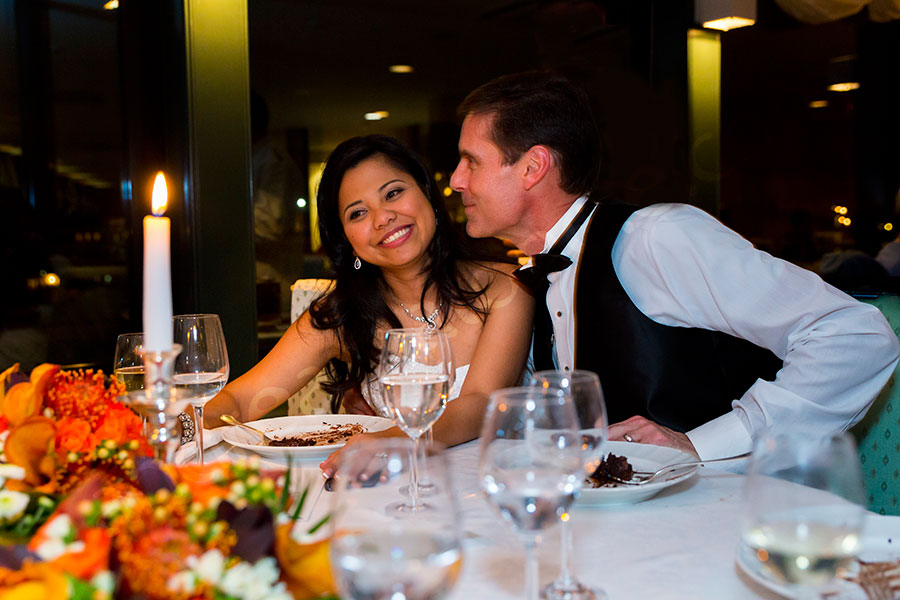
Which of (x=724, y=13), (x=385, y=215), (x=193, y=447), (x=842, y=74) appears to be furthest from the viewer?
(x=842, y=74)

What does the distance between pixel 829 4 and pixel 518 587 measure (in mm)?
5867

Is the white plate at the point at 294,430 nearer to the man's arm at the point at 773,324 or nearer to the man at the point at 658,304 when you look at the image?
the man at the point at 658,304

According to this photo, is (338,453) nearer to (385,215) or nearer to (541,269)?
(541,269)

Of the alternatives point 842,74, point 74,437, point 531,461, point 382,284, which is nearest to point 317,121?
point 382,284

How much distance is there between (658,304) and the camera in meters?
1.96

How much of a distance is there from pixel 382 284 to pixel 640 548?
66.1 inches

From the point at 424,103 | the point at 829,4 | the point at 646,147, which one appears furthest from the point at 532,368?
the point at 829,4

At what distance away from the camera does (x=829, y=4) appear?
5.70 metres

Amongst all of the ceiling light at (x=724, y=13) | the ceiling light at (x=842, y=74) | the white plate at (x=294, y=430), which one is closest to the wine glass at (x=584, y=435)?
the white plate at (x=294, y=430)

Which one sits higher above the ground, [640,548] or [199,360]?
[199,360]

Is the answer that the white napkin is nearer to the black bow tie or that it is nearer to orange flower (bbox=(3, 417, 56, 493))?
orange flower (bbox=(3, 417, 56, 493))

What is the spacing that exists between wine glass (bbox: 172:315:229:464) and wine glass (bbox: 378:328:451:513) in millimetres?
271

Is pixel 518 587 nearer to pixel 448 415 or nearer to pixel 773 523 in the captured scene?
pixel 773 523

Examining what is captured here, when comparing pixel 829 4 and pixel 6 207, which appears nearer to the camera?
pixel 6 207
